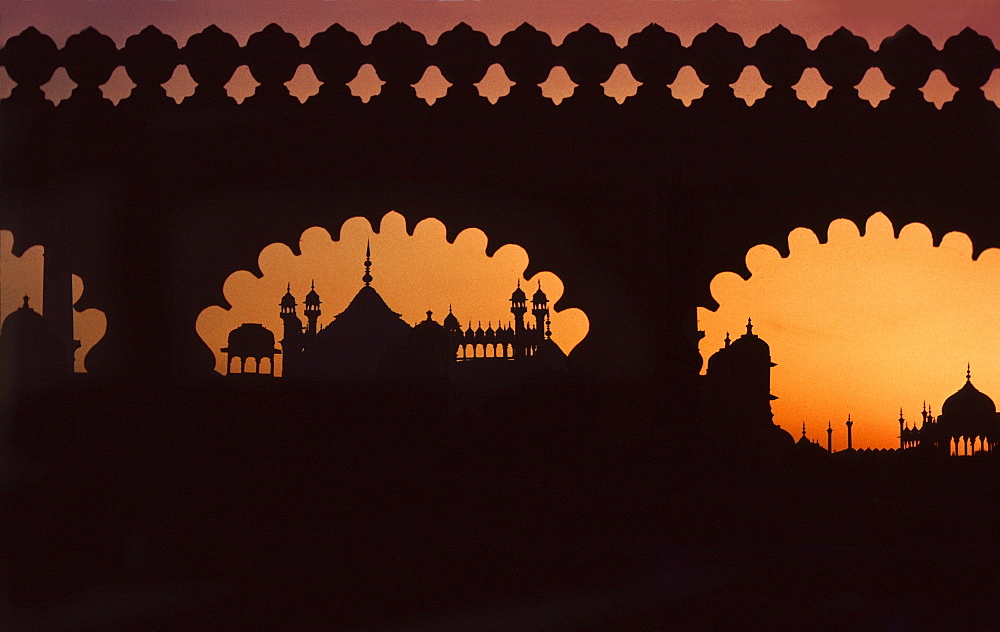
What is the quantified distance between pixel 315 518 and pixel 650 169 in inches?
138

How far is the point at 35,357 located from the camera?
745 centimetres

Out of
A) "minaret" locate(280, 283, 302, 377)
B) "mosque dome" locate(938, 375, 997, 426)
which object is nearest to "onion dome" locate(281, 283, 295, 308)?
"minaret" locate(280, 283, 302, 377)

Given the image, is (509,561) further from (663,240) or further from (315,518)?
(663,240)

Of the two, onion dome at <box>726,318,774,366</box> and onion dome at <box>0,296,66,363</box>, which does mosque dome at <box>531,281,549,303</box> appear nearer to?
onion dome at <box>726,318,774,366</box>

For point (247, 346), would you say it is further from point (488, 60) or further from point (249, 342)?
point (488, 60)

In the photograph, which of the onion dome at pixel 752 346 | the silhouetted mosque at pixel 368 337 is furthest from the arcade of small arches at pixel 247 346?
the onion dome at pixel 752 346

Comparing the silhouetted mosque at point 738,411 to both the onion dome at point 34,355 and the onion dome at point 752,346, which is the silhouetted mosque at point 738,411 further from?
the onion dome at point 34,355

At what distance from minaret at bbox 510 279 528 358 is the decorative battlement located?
1521 cm

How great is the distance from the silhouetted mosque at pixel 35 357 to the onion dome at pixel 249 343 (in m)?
14.2

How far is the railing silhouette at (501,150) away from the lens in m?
8.32

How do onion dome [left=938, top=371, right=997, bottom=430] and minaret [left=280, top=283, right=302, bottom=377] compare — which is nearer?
onion dome [left=938, top=371, right=997, bottom=430]

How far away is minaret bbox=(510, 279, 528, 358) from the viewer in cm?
2458

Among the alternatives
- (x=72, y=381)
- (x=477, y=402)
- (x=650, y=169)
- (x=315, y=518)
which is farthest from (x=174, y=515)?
(x=650, y=169)

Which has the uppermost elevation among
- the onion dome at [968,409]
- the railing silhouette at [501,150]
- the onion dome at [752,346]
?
the railing silhouette at [501,150]
